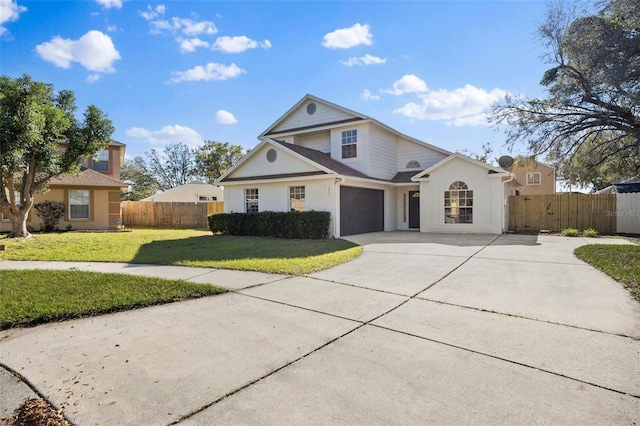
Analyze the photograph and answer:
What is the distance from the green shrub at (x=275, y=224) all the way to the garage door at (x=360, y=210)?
150 cm

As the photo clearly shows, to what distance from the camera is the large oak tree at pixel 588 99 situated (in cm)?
1181

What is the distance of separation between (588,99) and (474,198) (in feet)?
20.6

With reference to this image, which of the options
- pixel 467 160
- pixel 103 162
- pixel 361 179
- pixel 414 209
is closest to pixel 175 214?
pixel 103 162

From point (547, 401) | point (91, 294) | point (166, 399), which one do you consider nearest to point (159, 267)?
point (91, 294)

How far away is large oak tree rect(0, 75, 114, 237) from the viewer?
1262 cm

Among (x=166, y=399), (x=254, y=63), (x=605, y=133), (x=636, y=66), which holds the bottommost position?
(x=166, y=399)

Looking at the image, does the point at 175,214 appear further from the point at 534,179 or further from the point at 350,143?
the point at 534,179

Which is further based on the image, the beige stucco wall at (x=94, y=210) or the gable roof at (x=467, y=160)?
the beige stucco wall at (x=94, y=210)

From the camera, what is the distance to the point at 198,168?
4859 centimetres

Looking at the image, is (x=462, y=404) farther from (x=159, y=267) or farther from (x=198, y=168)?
(x=198, y=168)

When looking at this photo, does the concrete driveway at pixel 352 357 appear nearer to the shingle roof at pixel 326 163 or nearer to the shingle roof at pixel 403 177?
the shingle roof at pixel 326 163

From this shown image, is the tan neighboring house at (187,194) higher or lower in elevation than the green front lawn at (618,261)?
higher

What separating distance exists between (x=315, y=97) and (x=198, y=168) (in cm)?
3386

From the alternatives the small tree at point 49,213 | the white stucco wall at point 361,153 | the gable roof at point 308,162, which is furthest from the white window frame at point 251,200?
the small tree at point 49,213
